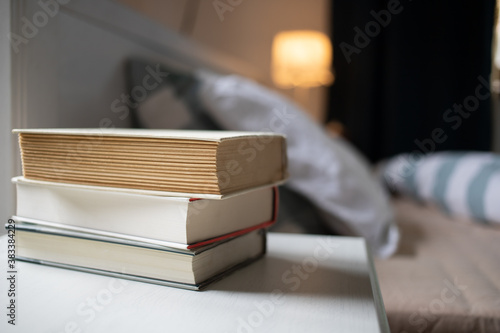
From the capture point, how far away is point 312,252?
0.58m

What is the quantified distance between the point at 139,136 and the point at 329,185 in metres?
0.54

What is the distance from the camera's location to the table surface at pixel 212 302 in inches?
13.4

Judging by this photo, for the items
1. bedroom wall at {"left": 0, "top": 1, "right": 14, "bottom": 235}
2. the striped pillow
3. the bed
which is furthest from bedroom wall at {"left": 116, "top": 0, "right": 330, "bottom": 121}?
bedroom wall at {"left": 0, "top": 1, "right": 14, "bottom": 235}

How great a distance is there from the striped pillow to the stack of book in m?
0.77

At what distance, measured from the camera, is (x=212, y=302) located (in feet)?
1.27

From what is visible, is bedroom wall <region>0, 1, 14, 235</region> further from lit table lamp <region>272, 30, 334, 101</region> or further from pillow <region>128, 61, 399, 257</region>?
lit table lamp <region>272, 30, 334, 101</region>

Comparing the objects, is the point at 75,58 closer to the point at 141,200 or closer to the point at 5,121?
the point at 5,121

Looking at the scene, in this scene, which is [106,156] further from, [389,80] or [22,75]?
[389,80]

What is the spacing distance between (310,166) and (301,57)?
1.83m

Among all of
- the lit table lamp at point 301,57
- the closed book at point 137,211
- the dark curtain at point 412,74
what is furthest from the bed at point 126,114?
the lit table lamp at point 301,57

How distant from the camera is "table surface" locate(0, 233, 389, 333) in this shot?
340 millimetres

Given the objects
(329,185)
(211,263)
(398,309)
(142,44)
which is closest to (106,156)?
(211,263)

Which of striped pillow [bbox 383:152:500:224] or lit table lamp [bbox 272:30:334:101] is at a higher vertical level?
lit table lamp [bbox 272:30:334:101]

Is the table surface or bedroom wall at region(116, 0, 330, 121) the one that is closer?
the table surface
